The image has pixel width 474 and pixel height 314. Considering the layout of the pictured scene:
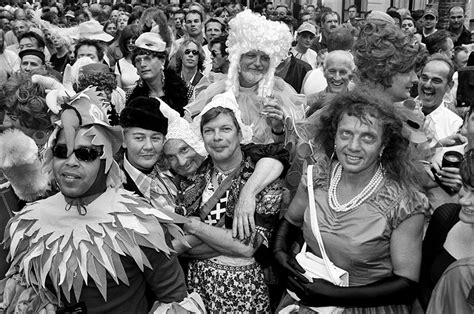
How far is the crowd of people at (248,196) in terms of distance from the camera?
9.77 feet

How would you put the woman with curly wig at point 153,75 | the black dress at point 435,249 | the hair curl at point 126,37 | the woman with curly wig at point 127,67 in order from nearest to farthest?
the black dress at point 435,249 < the woman with curly wig at point 153,75 < the woman with curly wig at point 127,67 < the hair curl at point 126,37

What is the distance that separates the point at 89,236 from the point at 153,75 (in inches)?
120

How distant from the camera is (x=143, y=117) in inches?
154

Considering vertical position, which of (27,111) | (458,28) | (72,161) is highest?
(458,28)

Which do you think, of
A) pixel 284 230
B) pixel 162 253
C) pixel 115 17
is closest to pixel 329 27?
pixel 115 17

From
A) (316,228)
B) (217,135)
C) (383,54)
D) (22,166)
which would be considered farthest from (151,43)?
(316,228)

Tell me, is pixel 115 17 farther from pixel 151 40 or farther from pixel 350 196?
pixel 350 196

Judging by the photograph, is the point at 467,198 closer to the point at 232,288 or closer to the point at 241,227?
the point at 241,227

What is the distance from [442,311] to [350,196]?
806mm

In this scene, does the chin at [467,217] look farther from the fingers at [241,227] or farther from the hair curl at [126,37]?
the hair curl at [126,37]

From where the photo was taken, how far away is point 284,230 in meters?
3.60

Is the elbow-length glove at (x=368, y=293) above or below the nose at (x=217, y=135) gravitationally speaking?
below

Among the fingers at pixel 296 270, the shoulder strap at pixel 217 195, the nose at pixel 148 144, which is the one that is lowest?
the fingers at pixel 296 270

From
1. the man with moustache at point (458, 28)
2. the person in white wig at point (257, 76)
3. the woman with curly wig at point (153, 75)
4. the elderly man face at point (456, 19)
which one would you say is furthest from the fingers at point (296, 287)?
the elderly man face at point (456, 19)
